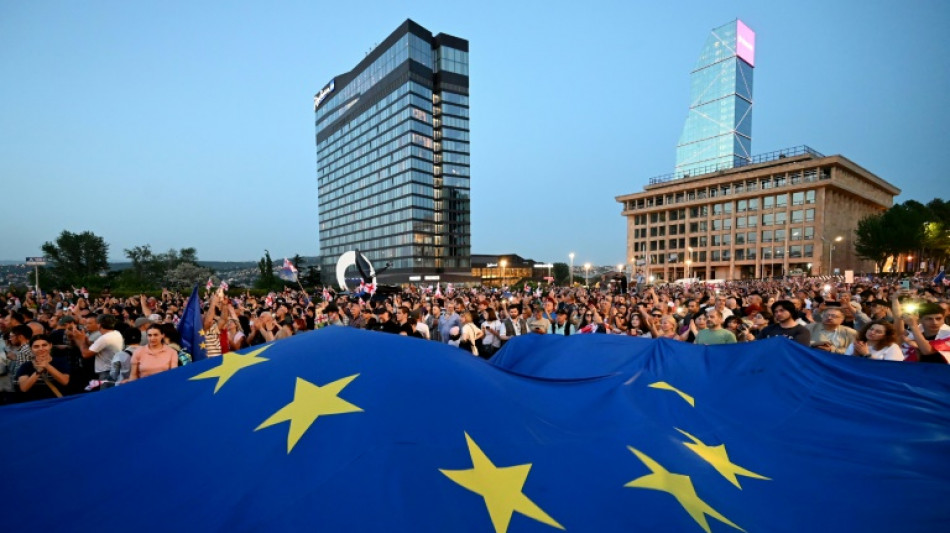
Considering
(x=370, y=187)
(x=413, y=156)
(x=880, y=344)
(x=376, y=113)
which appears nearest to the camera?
(x=880, y=344)

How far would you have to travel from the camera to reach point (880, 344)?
5328 millimetres

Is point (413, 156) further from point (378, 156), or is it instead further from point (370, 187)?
point (370, 187)

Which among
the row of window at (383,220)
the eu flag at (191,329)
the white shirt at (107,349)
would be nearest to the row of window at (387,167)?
the row of window at (383,220)

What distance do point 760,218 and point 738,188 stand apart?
7.96 metres

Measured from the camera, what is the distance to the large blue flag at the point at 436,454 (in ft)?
6.90

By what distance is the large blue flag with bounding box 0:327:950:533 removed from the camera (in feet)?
6.90

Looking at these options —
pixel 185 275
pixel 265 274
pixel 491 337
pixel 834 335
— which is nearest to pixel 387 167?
pixel 265 274

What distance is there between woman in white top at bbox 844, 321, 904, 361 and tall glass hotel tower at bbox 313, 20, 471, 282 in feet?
286

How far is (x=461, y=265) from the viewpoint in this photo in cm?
9756

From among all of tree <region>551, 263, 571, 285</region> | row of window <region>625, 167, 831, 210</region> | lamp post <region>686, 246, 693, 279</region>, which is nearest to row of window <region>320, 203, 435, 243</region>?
row of window <region>625, 167, 831, 210</region>

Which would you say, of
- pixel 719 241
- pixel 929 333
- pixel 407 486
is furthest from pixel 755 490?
pixel 719 241

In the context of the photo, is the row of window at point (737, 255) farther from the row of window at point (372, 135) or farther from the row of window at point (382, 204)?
the row of window at point (372, 135)

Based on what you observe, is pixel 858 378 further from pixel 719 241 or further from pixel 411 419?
pixel 719 241

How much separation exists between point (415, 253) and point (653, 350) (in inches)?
3467
